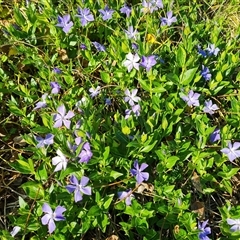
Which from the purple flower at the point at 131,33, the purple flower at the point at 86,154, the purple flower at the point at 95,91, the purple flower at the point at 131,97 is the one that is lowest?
the purple flower at the point at 131,97

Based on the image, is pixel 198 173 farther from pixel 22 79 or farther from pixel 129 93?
pixel 22 79

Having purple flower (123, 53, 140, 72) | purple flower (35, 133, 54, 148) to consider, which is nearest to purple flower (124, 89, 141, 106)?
purple flower (123, 53, 140, 72)

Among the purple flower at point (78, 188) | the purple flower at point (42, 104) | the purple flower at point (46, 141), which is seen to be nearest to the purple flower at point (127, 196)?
the purple flower at point (78, 188)

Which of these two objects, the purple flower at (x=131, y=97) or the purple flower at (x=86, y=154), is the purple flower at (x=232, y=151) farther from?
the purple flower at (x=86, y=154)

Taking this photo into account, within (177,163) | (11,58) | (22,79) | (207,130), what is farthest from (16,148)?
(207,130)

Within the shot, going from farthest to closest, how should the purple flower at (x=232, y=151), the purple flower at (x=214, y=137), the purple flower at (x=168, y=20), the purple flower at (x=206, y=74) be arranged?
the purple flower at (x=168, y=20) < the purple flower at (x=206, y=74) < the purple flower at (x=214, y=137) < the purple flower at (x=232, y=151)

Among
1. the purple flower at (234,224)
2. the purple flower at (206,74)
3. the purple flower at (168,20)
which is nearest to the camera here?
the purple flower at (234,224)
